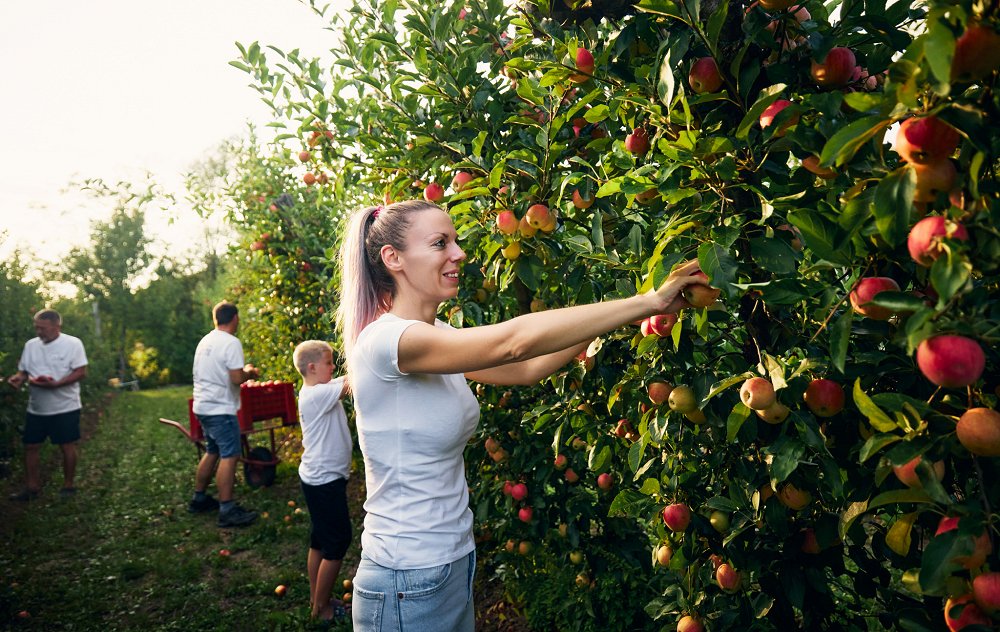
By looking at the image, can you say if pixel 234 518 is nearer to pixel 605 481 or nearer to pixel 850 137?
pixel 605 481

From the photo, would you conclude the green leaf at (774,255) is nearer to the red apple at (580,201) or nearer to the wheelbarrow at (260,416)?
the red apple at (580,201)

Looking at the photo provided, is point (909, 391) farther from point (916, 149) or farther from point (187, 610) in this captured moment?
point (187, 610)

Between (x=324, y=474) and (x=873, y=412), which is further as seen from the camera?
(x=324, y=474)

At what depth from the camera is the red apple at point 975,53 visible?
85cm

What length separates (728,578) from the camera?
1.62 m

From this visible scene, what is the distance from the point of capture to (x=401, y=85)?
245 centimetres

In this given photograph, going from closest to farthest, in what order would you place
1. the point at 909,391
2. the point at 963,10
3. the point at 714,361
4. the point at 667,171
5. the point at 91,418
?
the point at 963,10, the point at 909,391, the point at 667,171, the point at 714,361, the point at 91,418

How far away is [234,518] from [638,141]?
5055 mm

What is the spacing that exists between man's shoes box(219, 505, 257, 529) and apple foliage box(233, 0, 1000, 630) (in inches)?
154

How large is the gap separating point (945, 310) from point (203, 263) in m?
40.4

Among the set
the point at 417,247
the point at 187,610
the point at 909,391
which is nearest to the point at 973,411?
the point at 909,391

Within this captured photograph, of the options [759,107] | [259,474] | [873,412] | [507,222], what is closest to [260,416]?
[259,474]

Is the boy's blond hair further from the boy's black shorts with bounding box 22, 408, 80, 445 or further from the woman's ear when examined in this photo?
the boy's black shorts with bounding box 22, 408, 80, 445

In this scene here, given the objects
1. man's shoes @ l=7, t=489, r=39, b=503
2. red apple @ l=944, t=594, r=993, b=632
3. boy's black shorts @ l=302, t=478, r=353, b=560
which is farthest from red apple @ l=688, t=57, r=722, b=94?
man's shoes @ l=7, t=489, r=39, b=503
